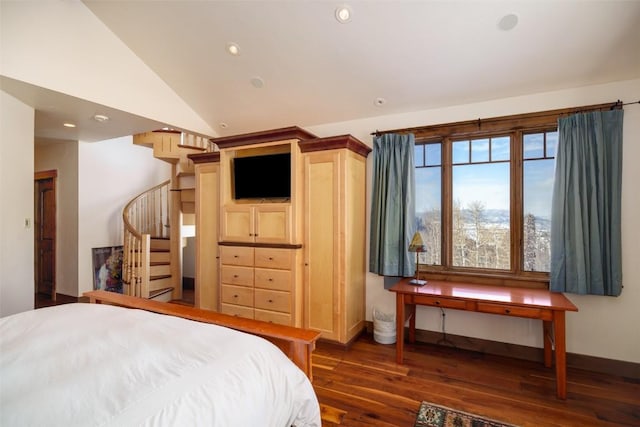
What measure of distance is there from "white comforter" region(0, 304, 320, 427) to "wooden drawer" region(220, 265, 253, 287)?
65.9 inches

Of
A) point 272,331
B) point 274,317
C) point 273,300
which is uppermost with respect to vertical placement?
point 272,331

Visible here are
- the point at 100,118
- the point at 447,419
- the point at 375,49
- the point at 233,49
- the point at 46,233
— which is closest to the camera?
the point at 447,419

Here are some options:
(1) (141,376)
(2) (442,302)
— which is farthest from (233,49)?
(2) (442,302)

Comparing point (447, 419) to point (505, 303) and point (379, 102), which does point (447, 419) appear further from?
point (379, 102)

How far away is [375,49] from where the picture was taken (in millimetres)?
2680

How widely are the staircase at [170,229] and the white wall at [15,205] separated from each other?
59.4 inches

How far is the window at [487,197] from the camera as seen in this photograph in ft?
9.48

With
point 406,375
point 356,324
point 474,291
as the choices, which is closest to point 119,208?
point 356,324

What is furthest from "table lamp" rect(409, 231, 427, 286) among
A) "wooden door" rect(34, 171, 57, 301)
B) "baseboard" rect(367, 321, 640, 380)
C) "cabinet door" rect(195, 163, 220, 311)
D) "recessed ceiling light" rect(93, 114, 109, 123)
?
"wooden door" rect(34, 171, 57, 301)

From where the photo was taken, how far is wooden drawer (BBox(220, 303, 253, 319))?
340cm

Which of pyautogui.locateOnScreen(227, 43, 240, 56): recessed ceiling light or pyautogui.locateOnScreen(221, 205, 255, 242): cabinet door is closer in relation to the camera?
pyautogui.locateOnScreen(227, 43, 240, 56): recessed ceiling light

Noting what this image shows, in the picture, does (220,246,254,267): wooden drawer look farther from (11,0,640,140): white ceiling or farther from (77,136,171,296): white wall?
(77,136,171,296): white wall

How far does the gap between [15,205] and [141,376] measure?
2.85 metres

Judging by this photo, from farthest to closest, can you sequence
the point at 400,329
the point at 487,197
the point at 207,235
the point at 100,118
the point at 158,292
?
1. the point at 158,292
2. the point at 207,235
3. the point at 100,118
4. the point at 487,197
5. the point at 400,329
